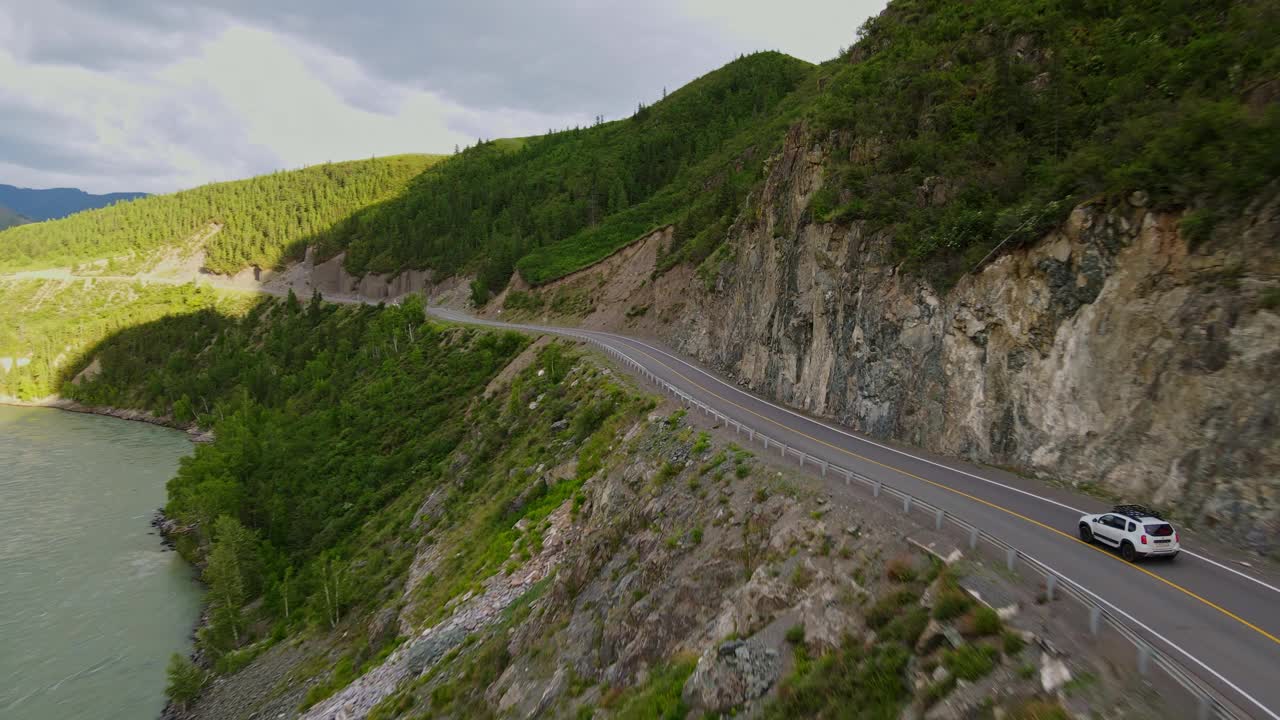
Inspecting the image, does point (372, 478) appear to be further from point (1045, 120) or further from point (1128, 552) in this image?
point (1045, 120)

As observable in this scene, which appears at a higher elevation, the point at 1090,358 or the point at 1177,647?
the point at 1090,358

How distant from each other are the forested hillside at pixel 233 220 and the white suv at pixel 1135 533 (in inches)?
6249

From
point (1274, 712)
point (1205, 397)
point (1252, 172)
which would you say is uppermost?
point (1252, 172)

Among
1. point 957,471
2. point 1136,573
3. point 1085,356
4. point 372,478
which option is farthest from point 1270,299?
point 372,478

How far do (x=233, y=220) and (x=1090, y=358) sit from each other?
190503 millimetres

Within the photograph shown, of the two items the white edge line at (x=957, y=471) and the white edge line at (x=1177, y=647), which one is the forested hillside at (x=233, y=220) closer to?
the white edge line at (x=957, y=471)

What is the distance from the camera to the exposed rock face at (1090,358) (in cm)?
1295

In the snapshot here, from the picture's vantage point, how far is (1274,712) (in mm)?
7434

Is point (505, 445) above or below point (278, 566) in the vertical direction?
above

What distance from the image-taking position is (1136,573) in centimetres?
1144

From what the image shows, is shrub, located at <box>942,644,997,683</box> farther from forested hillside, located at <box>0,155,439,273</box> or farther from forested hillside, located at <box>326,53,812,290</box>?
forested hillside, located at <box>0,155,439,273</box>

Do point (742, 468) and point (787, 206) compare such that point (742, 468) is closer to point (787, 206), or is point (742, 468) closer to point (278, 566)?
point (787, 206)

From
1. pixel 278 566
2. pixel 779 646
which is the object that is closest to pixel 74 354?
pixel 278 566

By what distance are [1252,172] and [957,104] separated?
12.6 meters
